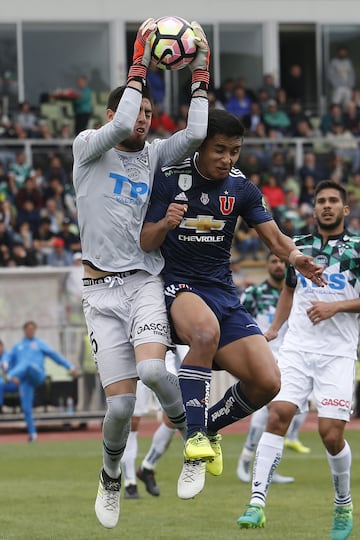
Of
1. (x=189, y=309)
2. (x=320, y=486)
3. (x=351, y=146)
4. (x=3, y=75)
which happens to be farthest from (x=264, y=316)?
(x=3, y=75)

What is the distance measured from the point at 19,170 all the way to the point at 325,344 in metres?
16.2

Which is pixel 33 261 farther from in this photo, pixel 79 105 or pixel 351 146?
pixel 351 146

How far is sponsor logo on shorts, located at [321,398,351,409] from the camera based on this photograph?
9867mm

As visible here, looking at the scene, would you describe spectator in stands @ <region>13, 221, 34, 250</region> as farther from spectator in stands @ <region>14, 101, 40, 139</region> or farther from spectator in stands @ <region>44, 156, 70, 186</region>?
spectator in stands @ <region>14, 101, 40, 139</region>

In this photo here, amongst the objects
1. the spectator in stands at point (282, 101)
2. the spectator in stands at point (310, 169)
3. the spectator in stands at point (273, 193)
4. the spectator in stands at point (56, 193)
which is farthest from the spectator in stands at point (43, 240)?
the spectator in stands at point (282, 101)

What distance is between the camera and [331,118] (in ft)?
97.1

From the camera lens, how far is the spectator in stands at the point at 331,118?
29.5 metres

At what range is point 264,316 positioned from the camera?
47.3 ft

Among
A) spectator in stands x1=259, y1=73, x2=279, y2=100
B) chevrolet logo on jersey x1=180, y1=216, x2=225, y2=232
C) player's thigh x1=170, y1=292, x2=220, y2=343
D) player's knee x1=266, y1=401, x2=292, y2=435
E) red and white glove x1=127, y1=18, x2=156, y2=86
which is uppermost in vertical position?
spectator in stands x1=259, y1=73, x2=279, y2=100

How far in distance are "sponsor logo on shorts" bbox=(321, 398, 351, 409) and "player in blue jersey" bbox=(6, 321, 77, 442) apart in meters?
10.2

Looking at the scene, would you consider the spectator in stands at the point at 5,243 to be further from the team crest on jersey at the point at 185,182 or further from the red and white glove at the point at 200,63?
the red and white glove at the point at 200,63

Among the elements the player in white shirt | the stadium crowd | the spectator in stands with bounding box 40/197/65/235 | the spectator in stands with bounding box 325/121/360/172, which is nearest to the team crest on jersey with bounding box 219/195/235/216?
the player in white shirt

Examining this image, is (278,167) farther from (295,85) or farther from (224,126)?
(224,126)

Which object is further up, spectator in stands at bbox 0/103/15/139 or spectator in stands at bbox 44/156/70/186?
spectator in stands at bbox 0/103/15/139
